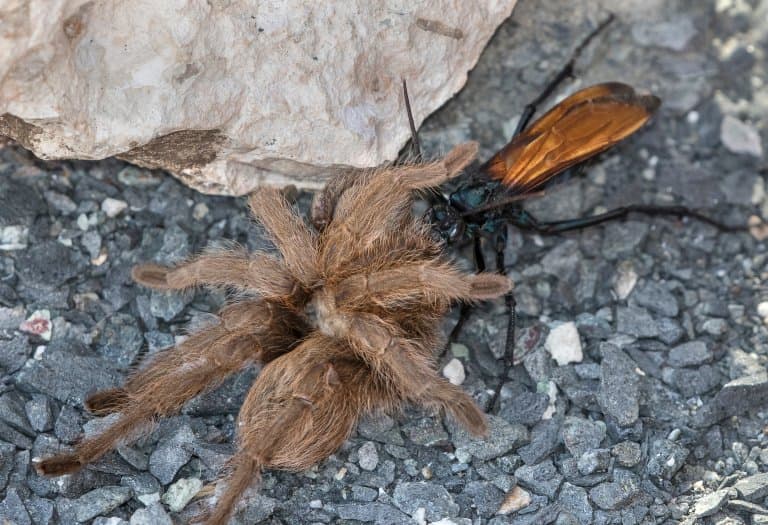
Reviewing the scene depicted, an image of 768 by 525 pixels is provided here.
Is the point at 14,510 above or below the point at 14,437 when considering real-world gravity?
below

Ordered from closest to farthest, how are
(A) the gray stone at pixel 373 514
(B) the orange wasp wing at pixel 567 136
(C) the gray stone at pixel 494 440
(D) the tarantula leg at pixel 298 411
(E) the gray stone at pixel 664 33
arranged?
(D) the tarantula leg at pixel 298 411, (A) the gray stone at pixel 373 514, (C) the gray stone at pixel 494 440, (B) the orange wasp wing at pixel 567 136, (E) the gray stone at pixel 664 33

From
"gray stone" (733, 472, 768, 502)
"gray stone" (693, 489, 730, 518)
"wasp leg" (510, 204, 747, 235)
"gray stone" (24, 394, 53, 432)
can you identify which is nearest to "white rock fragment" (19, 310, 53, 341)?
"gray stone" (24, 394, 53, 432)

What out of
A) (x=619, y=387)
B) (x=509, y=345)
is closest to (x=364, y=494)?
(x=509, y=345)

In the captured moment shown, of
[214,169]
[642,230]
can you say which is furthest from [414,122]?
[642,230]

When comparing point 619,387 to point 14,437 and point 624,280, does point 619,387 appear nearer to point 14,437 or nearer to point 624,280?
point 624,280

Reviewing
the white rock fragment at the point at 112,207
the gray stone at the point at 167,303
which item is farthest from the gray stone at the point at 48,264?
the gray stone at the point at 167,303

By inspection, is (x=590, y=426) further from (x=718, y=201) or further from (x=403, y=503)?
(x=718, y=201)

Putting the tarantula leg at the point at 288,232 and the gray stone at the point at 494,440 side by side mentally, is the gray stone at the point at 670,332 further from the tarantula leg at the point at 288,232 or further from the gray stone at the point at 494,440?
the tarantula leg at the point at 288,232

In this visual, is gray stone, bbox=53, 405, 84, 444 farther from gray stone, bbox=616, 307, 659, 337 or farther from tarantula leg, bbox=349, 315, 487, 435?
gray stone, bbox=616, 307, 659, 337
